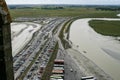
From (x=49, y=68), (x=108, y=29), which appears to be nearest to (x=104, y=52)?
(x=49, y=68)

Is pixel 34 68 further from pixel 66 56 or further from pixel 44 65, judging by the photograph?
pixel 66 56

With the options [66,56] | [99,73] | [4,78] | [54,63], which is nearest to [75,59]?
[66,56]

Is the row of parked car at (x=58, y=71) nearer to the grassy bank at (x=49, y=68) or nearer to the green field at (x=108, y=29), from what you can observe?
the grassy bank at (x=49, y=68)

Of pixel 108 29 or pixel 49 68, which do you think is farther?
pixel 108 29

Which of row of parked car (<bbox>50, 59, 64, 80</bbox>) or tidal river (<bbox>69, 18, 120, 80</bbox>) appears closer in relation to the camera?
row of parked car (<bbox>50, 59, 64, 80</bbox>)

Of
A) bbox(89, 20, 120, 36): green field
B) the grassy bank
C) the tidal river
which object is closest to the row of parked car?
the grassy bank

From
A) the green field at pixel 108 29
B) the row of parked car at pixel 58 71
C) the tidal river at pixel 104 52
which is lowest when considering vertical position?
the green field at pixel 108 29

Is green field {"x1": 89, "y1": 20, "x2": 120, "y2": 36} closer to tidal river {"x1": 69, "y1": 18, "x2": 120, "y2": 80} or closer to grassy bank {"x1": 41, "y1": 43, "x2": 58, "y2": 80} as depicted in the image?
tidal river {"x1": 69, "y1": 18, "x2": 120, "y2": 80}

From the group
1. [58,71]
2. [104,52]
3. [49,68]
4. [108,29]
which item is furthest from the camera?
[108,29]

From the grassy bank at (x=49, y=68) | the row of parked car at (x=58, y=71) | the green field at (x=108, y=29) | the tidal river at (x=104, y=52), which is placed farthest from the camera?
the green field at (x=108, y=29)

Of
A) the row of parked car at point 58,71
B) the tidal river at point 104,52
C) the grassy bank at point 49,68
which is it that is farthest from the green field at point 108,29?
the row of parked car at point 58,71

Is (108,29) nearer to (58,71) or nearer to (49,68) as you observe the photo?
(49,68)
